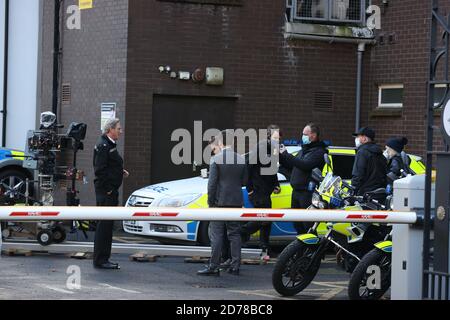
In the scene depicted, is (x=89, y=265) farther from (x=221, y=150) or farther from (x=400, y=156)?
(x=400, y=156)

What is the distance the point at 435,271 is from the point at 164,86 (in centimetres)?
1151

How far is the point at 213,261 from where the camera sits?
12.3m

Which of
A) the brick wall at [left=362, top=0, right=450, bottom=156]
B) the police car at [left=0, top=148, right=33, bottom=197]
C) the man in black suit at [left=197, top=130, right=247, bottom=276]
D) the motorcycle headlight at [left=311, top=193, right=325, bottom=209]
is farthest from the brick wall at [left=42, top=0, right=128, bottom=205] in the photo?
the motorcycle headlight at [left=311, top=193, right=325, bottom=209]

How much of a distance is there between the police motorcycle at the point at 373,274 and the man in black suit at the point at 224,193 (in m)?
2.61

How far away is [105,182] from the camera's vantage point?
12.8m

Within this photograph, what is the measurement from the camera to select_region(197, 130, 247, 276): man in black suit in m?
12.3

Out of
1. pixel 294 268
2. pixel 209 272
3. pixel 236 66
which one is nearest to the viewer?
pixel 294 268

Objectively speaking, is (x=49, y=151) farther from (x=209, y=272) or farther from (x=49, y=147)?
(x=209, y=272)

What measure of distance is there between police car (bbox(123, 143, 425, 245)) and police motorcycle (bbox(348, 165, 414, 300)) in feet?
13.2

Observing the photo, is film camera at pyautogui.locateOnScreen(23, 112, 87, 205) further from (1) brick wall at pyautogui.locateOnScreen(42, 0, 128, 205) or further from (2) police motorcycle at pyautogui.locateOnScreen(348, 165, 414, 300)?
(2) police motorcycle at pyautogui.locateOnScreen(348, 165, 414, 300)

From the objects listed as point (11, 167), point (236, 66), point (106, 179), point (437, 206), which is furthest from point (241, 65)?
point (437, 206)

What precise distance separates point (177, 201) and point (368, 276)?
4899 millimetres

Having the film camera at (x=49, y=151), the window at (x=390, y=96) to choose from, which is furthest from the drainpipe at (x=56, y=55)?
the window at (x=390, y=96)
